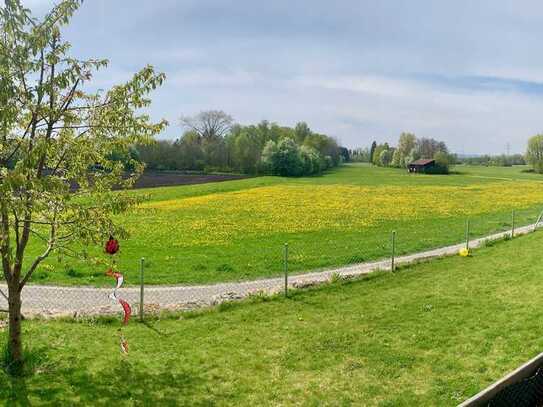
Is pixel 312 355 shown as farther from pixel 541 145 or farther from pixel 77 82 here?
pixel 541 145

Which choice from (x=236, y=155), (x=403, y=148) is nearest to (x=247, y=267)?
(x=236, y=155)

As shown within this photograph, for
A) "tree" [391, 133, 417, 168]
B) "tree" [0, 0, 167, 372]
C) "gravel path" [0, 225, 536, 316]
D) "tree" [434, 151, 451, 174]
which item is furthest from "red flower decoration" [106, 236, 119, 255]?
"tree" [391, 133, 417, 168]

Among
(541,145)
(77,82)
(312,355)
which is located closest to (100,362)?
(312,355)

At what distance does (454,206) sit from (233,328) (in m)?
38.7

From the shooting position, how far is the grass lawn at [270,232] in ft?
59.8

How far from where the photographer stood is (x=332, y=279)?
1582 centimetres

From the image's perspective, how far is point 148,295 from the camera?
15.3 meters

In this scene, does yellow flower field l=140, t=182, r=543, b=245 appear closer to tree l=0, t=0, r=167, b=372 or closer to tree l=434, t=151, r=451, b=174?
tree l=0, t=0, r=167, b=372

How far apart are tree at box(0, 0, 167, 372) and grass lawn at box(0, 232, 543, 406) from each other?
1764 mm

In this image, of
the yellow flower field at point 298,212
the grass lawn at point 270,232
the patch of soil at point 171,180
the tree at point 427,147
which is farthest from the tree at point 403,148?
Result: the grass lawn at point 270,232

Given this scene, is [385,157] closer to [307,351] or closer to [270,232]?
[270,232]

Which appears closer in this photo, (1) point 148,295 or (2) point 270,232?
(1) point 148,295

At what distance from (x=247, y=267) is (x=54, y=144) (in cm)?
1210

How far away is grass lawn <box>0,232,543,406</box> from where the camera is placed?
809 centimetres
